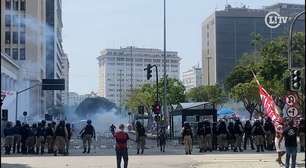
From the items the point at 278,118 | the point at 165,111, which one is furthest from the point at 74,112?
the point at 278,118

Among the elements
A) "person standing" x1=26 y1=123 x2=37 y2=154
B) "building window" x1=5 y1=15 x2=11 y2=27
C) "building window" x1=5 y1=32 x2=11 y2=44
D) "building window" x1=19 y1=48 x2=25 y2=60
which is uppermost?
"building window" x1=5 y1=15 x2=11 y2=27

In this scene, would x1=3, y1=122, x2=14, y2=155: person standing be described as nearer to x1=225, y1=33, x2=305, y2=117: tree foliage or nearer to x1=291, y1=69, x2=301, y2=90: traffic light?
x1=291, y1=69, x2=301, y2=90: traffic light

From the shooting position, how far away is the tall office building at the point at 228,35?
13175 cm

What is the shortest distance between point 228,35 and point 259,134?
361ft

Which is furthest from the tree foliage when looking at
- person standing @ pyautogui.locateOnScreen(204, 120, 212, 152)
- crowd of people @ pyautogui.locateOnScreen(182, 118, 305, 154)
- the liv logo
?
the liv logo

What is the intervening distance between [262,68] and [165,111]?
340 inches

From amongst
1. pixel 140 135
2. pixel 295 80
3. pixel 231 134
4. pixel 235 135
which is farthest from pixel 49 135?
pixel 295 80

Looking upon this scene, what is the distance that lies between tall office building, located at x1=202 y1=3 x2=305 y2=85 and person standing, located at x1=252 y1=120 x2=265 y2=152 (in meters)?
95.1

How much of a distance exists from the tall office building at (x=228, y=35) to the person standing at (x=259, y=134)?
95.1 metres

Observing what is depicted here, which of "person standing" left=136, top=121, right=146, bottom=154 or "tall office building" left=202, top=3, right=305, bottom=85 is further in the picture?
"tall office building" left=202, top=3, right=305, bottom=85

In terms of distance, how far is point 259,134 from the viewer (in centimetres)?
3288

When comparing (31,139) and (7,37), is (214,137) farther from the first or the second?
(7,37)

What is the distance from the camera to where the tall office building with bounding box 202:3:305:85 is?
13175 cm

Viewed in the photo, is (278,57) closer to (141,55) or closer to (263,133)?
(263,133)
